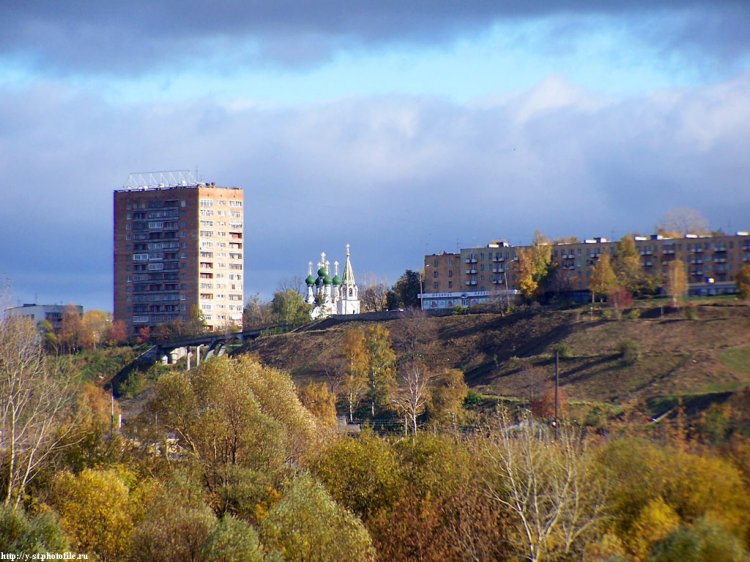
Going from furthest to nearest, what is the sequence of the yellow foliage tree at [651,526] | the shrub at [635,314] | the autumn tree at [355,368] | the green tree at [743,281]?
the shrub at [635,314], the autumn tree at [355,368], the green tree at [743,281], the yellow foliage tree at [651,526]

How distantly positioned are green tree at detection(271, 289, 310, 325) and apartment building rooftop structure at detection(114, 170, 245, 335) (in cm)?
1789

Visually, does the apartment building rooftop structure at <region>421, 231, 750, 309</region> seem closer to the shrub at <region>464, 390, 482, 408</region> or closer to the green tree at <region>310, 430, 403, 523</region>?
the shrub at <region>464, 390, 482, 408</region>

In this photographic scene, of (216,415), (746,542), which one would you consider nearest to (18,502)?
(216,415)

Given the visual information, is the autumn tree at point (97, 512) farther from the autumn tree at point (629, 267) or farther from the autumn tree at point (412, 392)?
the autumn tree at point (629, 267)

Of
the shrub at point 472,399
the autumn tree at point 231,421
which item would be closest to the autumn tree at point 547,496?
the autumn tree at point 231,421

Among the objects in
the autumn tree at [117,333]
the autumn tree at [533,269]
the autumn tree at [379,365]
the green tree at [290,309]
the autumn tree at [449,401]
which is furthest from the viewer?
the autumn tree at [117,333]

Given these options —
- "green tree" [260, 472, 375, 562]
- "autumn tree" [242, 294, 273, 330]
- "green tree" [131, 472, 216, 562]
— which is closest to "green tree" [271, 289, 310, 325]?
"autumn tree" [242, 294, 273, 330]

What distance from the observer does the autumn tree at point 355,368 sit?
87.1m

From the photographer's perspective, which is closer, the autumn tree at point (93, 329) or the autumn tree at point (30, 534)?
the autumn tree at point (30, 534)

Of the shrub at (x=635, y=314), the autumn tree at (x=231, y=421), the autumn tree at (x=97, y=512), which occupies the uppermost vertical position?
the shrub at (x=635, y=314)

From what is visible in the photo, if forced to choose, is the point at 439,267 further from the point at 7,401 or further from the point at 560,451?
the point at 560,451

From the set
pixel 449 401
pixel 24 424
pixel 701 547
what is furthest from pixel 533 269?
pixel 701 547

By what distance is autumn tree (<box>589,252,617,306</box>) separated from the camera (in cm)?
10081

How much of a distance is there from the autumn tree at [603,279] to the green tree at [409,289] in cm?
2898
